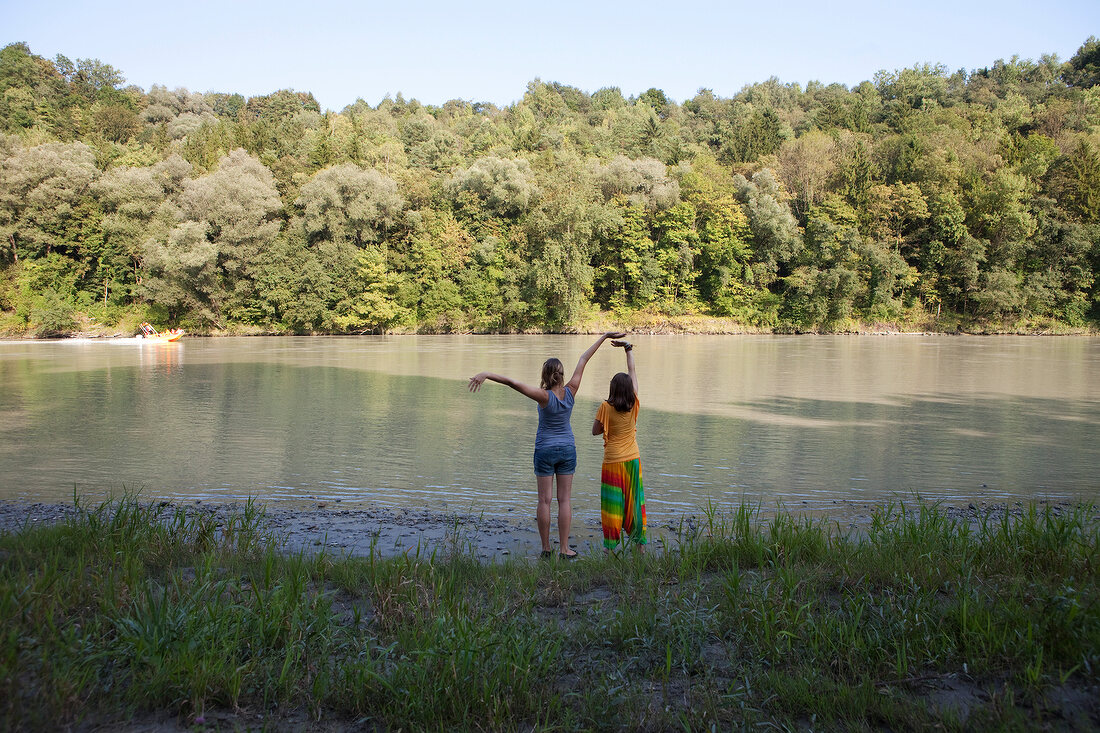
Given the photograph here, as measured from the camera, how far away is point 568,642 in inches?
170

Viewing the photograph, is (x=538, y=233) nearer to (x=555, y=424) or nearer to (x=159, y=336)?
(x=159, y=336)

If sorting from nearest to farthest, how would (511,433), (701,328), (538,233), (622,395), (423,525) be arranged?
(622,395), (423,525), (511,433), (701,328), (538,233)

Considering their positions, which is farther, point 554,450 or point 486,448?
point 486,448

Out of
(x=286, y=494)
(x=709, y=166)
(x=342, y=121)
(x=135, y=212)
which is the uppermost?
(x=342, y=121)

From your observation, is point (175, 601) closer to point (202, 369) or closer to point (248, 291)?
point (202, 369)

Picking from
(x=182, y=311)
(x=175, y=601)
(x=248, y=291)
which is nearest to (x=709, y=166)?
(x=248, y=291)

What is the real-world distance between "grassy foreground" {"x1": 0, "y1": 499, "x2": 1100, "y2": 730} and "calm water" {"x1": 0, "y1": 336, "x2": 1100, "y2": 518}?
396 centimetres

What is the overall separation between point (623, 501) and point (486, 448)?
678 cm

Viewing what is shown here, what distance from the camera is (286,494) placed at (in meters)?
9.86

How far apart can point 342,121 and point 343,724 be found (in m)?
76.5

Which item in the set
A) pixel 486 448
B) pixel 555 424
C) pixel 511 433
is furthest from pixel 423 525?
pixel 511 433

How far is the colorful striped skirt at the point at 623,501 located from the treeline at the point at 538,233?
5136 centimetres

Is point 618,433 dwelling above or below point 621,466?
above

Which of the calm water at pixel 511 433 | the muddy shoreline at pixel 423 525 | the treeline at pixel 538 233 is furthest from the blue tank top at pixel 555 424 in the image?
the treeline at pixel 538 233
